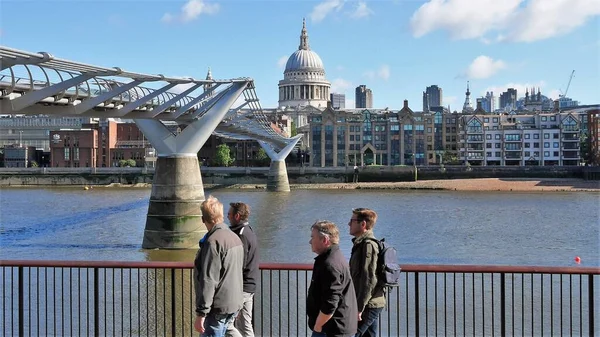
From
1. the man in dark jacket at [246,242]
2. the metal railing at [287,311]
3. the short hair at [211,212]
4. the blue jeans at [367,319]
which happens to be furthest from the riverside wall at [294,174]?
the short hair at [211,212]

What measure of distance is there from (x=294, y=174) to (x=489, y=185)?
24081mm

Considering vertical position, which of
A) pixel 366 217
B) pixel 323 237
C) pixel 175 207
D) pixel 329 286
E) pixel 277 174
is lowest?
pixel 175 207

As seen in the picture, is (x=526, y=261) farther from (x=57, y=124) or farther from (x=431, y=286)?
(x=57, y=124)

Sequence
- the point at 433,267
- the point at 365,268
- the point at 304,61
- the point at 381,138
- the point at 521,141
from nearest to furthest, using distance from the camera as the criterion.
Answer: the point at 365,268 → the point at 433,267 → the point at 521,141 → the point at 381,138 → the point at 304,61

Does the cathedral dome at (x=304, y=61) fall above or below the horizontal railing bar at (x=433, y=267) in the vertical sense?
above

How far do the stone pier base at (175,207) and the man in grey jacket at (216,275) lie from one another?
66.8ft

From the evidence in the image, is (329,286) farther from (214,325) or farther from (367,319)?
(214,325)

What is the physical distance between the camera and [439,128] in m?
101

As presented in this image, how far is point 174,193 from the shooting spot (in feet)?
88.8

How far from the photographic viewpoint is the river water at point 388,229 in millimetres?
24594

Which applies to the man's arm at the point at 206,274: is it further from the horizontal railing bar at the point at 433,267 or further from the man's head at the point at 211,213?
the horizontal railing bar at the point at 433,267

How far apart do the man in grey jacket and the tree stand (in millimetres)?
91267

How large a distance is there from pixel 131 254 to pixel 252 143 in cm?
8091

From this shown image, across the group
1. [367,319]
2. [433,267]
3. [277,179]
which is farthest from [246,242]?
[277,179]
